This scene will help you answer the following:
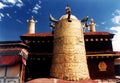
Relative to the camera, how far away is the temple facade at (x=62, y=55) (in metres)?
13.2

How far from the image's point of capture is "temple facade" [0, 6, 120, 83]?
1316cm

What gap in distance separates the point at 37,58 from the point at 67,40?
3.43 metres

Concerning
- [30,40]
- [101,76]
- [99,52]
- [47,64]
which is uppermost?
[30,40]

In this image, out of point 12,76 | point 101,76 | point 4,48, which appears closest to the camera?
point 12,76

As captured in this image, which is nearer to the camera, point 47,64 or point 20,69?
point 20,69

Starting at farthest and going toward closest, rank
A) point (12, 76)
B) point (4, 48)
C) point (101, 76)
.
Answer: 1. point (101, 76)
2. point (4, 48)
3. point (12, 76)

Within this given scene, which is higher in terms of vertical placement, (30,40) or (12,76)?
(30,40)

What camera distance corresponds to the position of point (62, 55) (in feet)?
45.2

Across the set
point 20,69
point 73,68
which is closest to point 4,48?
point 20,69

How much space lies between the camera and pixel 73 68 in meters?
13.3

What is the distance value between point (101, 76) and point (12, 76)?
7.50m

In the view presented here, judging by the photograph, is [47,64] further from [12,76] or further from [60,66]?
[12,76]

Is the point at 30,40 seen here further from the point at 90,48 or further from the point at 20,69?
the point at 90,48

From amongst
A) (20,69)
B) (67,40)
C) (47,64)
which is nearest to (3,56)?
(20,69)
